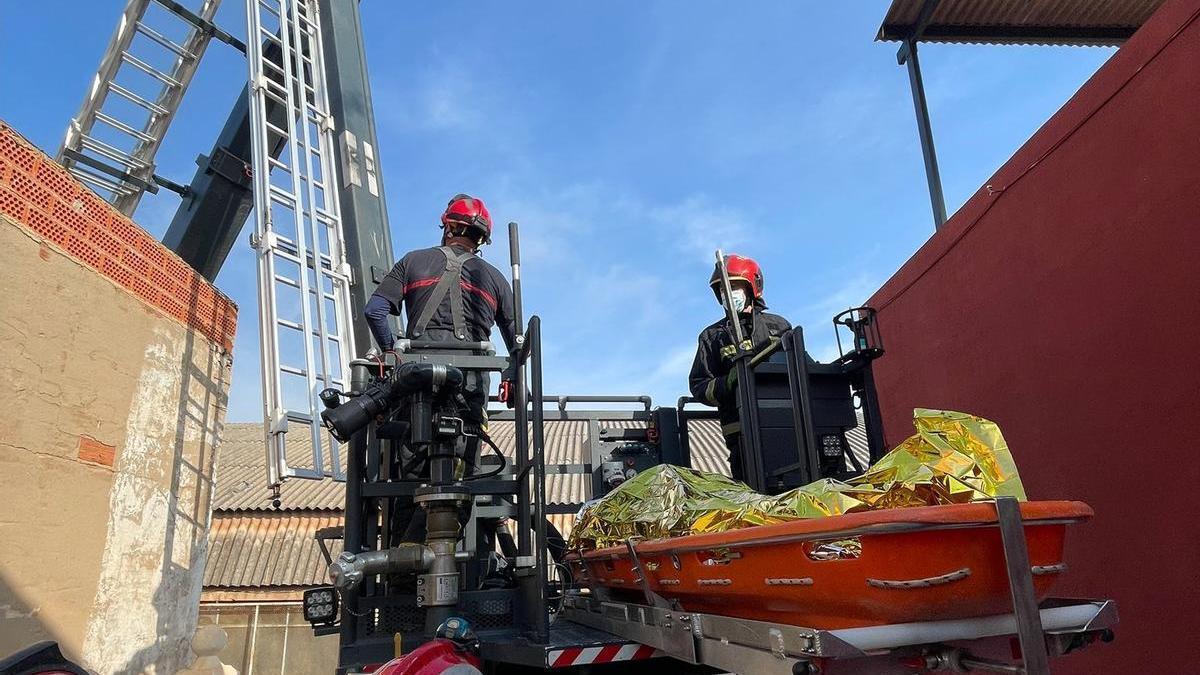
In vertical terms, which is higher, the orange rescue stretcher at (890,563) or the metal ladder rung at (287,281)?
the metal ladder rung at (287,281)

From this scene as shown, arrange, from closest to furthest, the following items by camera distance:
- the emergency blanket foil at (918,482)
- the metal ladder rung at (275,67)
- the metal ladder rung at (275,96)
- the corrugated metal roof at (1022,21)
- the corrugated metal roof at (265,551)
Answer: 1. the emergency blanket foil at (918,482)
2. the metal ladder rung at (275,96)
3. the metal ladder rung at (275,67)
4. the corrugated metal roof at (1022,21)
5. the corrugated metal roof at (265,551)

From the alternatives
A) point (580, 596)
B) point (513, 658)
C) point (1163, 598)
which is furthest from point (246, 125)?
point (1163, 598)

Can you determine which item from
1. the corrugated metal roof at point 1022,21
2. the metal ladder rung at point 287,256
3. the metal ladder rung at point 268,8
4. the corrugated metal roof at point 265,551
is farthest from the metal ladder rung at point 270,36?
the corrugated metal roof at point 265,551

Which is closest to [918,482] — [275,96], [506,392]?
[506,392]

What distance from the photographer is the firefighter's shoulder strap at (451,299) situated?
3.89 meters

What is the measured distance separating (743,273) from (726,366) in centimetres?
64

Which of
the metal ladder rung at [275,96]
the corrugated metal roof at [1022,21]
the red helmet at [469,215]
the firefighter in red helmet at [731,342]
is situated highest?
the corrugated metal roof at [1022,21]

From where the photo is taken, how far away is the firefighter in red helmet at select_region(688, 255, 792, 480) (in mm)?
4543

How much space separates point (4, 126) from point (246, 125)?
4528mm

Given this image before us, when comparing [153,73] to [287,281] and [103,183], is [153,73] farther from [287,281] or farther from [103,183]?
[287,281]

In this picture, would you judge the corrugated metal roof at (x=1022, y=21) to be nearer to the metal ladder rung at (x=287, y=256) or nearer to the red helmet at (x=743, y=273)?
the red helmet at (x=743, y=273)

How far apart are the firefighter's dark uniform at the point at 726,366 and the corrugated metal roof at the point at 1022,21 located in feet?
12.8

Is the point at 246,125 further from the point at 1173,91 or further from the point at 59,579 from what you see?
the point at 1173,91

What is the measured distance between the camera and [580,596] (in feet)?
13.4
